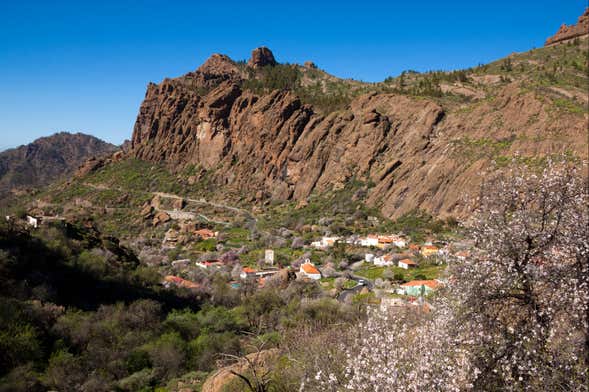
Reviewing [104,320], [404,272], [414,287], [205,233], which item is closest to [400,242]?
[404,272]

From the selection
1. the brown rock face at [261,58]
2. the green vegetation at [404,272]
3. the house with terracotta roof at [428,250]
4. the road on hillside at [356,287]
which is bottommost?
the road on hillside at [356,287]

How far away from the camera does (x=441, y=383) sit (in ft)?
23.2

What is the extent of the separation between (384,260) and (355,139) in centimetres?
3179

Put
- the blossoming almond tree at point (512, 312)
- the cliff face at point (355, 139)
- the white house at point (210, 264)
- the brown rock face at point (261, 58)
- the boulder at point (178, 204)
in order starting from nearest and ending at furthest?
the blossoming almond tree at point (512, 312), the white house at point (210, 264), the cliff face at point (355, 139), the boulder at point (178, 204), the brown rock face at point (261, 58)

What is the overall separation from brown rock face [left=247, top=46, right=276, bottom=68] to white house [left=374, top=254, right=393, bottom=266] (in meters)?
106

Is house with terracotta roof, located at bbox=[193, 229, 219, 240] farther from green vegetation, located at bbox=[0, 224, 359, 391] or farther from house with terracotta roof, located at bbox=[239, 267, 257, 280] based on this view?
green vegetation, located at bbox=[0, 224, 359, 391]

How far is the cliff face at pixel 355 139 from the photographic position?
1943 inches

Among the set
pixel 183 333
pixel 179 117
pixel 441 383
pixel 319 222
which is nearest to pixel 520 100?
pixel 319 222

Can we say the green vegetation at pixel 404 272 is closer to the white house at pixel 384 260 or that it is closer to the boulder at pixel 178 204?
the white house at pixel 384 260

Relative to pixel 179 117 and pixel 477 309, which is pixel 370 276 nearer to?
pixel 477 309

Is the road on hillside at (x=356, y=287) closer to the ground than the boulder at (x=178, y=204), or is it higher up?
closer to the ground

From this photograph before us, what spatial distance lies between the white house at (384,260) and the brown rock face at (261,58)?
106122 millimetres

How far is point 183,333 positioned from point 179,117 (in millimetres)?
91296

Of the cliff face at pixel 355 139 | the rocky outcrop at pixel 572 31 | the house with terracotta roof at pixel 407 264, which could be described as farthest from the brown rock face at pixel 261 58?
the house with terracotta roof at pixel 407 264
